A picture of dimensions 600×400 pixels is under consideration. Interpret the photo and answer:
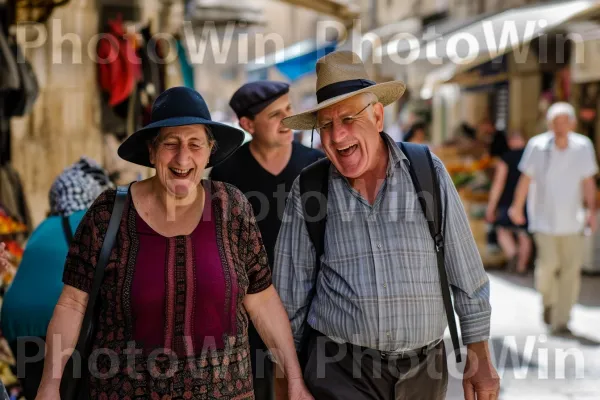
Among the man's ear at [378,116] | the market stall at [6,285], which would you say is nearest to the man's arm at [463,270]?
the man's ear at [378,116]

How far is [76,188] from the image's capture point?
4188 millimetres

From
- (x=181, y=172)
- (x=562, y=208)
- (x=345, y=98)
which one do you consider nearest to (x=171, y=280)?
(x=181, y=172)

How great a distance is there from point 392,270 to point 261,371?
57.4 inches

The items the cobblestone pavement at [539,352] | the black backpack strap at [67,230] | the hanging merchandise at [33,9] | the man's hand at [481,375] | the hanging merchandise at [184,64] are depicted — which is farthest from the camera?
the hanging merchandise at [184,64]

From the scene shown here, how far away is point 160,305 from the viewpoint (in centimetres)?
301

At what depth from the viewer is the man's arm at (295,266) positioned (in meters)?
3.61

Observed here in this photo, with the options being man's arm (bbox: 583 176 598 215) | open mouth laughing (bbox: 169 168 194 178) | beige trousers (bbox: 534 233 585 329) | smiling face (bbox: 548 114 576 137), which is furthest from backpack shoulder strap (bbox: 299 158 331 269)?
man's arm (bbox: 583 176 598 215)

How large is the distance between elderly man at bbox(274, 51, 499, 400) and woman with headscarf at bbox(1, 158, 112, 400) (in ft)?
4.00

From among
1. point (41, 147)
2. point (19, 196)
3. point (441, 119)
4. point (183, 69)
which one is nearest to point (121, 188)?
point (19, 196)

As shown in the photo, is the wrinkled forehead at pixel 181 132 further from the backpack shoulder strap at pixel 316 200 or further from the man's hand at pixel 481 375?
the man's hand at pixel 481 375

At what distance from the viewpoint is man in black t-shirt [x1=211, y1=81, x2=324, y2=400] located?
459cm

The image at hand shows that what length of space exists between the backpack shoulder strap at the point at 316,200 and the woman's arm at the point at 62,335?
37.7 inches

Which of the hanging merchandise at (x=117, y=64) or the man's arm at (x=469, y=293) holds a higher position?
the hanging merchandise at (x=117, y=64)

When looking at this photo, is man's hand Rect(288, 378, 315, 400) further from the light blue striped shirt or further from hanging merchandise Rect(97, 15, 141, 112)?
hanging merchandise Rect(97, 15, 141, 112)
